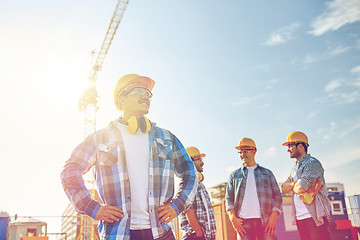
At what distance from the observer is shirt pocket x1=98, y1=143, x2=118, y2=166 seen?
8.56 feet

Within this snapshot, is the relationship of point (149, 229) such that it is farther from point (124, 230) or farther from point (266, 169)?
point (266, 169)

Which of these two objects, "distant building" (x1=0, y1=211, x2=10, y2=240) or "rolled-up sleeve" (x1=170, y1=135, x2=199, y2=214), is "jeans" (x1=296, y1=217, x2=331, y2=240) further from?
"distant building" (x1=0, y1=211, x2=10, y2=240)

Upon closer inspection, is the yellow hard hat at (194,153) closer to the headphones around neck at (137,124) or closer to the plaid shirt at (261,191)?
the plaid shirt at (261,191)

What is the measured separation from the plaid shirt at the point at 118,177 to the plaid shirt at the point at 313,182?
293cm

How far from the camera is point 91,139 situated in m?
2.76

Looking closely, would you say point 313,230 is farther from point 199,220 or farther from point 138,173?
point 138,173

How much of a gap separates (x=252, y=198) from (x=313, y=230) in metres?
1.02

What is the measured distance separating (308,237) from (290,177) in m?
1.02

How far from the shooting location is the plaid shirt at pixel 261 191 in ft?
18.1

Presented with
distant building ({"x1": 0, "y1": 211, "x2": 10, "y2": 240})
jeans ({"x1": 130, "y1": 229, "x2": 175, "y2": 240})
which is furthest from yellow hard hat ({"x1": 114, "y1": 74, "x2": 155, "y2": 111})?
distant building ({"x1": 0, "y1": 211, "x2": 10, "y2": 240})

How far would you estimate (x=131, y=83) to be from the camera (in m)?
2.95

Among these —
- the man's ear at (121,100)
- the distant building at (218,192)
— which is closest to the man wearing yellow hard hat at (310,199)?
the man's ear at (121,100)

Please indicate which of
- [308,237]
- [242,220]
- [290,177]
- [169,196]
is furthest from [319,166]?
[169,196]

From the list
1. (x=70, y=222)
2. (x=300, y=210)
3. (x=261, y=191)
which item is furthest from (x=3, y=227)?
(x=300, y=210)
